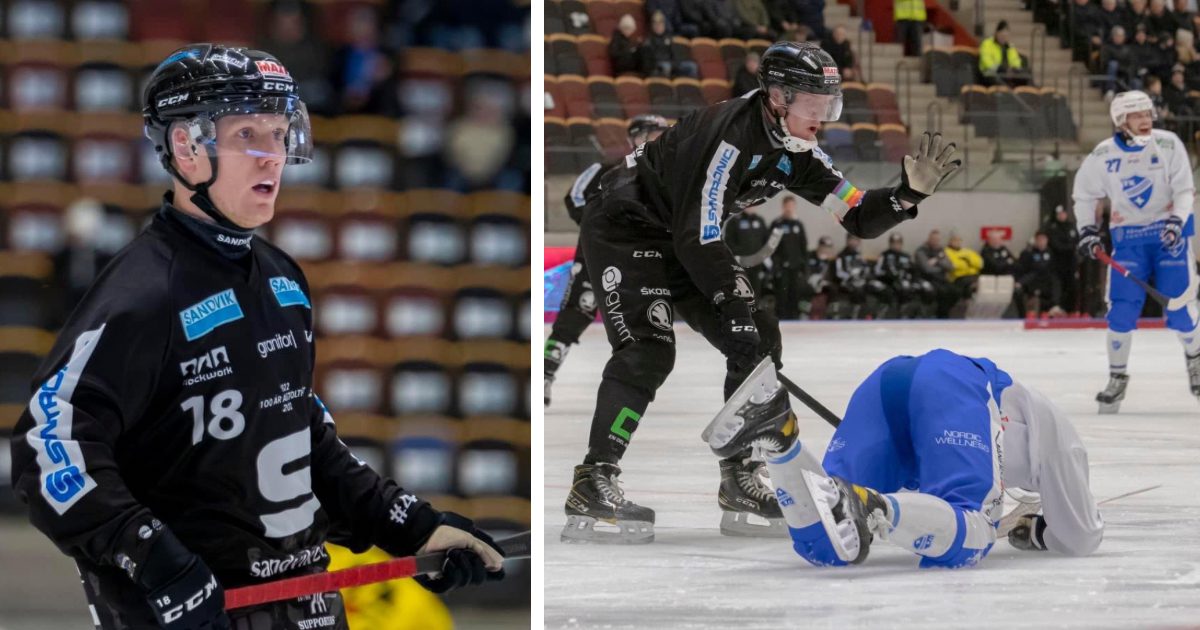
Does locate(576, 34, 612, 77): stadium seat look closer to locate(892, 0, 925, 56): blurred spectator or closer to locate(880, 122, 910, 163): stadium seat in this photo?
locate(880, 122, 910, 163): stadium seat

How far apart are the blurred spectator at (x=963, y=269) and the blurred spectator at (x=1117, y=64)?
2693 millimetres

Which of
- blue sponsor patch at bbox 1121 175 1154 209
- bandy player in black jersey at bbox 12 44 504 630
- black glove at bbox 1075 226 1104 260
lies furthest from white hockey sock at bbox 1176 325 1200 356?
bandy player in black jersey at bbox 12 44 504 630

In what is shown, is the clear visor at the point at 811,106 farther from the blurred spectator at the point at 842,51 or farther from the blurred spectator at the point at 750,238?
the blurred spectator at the point at 842,51

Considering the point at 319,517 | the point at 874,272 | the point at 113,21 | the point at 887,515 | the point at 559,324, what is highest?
the point at 113,21

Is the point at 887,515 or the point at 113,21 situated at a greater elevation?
the point at 113,21

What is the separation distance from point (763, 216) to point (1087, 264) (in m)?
2.69

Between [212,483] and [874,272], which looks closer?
[212,483]

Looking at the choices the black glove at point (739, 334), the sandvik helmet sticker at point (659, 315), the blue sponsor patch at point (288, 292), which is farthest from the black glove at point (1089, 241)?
the blue sponsor patch at point (288, 292)

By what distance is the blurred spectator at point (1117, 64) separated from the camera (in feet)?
43.8

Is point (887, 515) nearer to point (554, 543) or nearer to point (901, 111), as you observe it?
point (554, 543)

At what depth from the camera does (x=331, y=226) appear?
3035mm

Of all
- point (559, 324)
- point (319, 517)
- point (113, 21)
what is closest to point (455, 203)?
point (113, 21)

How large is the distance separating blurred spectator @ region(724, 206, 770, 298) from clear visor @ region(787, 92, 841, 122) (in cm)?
728

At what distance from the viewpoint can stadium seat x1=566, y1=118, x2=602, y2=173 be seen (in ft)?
36.3
